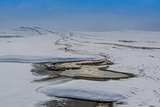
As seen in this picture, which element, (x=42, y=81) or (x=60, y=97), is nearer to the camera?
(x=60, y=97)

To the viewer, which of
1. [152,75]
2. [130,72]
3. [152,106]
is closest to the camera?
[152,106]

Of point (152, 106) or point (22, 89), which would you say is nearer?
point (152, 106)

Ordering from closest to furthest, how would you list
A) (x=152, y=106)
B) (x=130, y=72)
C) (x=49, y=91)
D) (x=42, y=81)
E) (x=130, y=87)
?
(x=152, y=106)
(x=49, y=91)
(x=130, y=87)
(x=42, y=81)
(x=130, y=72)

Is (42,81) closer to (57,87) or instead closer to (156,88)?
(57,87)

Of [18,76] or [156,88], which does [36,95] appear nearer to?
[18,76]

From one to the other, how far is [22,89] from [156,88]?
5.92 m

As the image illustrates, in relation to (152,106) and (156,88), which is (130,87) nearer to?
(156,88)

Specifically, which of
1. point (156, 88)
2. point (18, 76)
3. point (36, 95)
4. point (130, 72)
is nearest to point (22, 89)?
point (36, 95)

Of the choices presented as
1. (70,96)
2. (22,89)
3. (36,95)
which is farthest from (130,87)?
(22,89)

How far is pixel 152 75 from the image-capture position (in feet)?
37.6

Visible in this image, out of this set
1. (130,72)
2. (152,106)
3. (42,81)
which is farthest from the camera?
(130,72)

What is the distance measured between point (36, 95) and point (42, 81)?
7.30 ft

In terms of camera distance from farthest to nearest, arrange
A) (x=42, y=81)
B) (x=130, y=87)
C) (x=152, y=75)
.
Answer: (x=152, y=75), (x=42, y=81), (x=130, y=87)

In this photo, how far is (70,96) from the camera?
757cm
